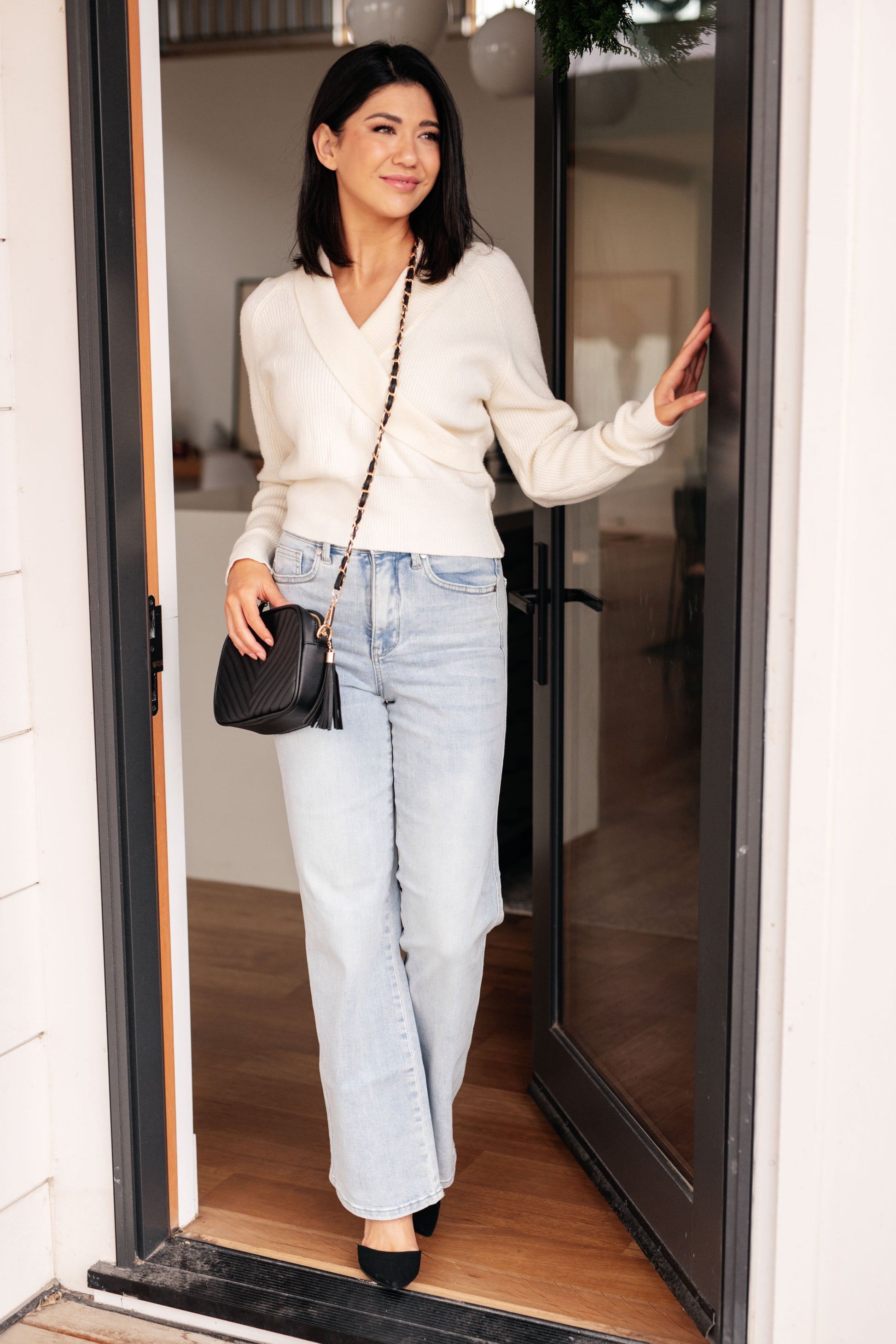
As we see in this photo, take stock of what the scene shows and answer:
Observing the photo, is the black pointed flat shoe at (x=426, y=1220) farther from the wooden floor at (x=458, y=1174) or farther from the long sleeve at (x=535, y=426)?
the long sleeve at (x=535, y=426)

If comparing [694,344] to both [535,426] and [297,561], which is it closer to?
[535,426]

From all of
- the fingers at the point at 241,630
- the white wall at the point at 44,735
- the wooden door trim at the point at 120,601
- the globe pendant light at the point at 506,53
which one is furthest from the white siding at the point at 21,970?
the globe pendant light at the point at 506,53

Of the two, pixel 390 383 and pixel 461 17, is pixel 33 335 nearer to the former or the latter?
pixel 390 383

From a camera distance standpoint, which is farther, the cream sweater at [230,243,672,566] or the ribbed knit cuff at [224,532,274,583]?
the ribbed knit cuff at [224,532,274,583]

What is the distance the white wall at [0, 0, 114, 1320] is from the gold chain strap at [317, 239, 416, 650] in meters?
0.39

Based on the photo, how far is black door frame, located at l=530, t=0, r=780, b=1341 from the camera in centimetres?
150

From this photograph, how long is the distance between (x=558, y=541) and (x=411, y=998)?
0.86m

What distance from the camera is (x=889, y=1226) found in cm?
161

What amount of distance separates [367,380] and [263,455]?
26 centimetres

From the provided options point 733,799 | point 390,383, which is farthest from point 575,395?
point 733,799

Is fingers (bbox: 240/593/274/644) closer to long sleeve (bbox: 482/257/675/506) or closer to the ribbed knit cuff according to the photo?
the ribbed knit cuff

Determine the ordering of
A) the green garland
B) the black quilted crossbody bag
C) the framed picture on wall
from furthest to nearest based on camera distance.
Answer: the framed picture on wall, the green garland, the black quilted crossbody bag

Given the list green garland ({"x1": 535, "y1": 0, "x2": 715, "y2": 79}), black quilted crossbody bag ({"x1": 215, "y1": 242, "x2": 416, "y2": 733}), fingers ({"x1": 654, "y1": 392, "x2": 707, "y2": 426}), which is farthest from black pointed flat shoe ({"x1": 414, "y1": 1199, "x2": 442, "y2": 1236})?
green garland ({"x1": 535, "y1": 0, "x2": 715, "y2": 79})

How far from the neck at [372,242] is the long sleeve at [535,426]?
0.14 m
